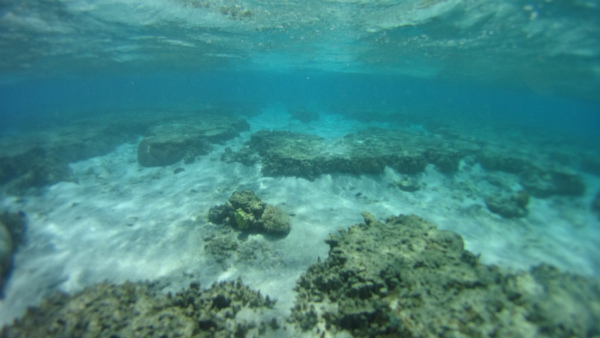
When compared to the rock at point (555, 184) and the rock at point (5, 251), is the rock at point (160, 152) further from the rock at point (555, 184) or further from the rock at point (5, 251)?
the rock at point (555, 184)

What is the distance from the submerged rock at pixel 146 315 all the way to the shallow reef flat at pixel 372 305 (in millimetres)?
15

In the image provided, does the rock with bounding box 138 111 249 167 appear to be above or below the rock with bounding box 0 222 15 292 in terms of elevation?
below

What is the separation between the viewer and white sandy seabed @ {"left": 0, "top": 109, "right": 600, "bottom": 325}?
20.4ft

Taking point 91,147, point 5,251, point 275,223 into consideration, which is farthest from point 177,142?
point 275,223

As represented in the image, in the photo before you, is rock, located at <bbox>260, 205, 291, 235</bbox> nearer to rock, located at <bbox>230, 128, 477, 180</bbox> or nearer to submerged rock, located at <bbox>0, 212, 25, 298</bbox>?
rock, located at <bbox>230, 128, 477, 180</bbox>

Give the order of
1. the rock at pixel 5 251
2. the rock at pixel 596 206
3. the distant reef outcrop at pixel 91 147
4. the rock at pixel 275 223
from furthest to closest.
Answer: the distant reef outcrop at pixel 91 147 < the rock at pixel 596 206 < the rock at pixel 275 223 < the rock at pixel 5 251

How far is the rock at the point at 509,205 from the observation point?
1068cm

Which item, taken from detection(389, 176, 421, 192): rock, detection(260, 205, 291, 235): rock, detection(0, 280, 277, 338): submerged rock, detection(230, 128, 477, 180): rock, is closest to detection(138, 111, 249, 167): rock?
detection(230, 128, 477, 180): rock

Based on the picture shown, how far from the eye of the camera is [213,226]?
25.6ft

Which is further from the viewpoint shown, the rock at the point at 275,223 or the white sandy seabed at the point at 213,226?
the rock at the point at 275,223

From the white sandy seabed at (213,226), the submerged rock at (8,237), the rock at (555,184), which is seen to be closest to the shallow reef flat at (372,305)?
the white sandy seabed at (213,226)

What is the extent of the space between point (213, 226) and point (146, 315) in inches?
155

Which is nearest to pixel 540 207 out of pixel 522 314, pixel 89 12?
pixel 522 314

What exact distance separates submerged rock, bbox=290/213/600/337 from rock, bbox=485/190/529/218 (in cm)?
725
